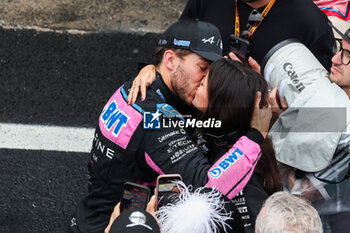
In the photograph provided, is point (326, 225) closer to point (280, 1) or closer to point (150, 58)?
point (280, 1)

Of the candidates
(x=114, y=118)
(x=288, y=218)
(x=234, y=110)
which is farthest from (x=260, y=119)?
(x=114, y=118)

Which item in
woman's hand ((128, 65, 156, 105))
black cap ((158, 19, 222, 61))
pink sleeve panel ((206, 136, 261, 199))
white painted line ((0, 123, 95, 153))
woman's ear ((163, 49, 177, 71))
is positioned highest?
black cap ((158, 19, 222, 61))

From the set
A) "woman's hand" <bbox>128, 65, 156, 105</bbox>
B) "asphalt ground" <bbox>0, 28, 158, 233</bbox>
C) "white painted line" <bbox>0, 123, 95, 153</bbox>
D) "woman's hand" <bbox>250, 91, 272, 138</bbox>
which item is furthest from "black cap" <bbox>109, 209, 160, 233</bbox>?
"white painted line" <bbox>0, 123, 95, 153</bbox>

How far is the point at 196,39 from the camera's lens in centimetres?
273

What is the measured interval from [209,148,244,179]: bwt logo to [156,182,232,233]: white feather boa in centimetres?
30

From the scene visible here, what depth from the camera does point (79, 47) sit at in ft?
17.6

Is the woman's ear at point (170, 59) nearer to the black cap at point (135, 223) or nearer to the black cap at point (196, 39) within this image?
the black cap at point (196, 39)

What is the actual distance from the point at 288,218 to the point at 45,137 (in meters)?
3.12

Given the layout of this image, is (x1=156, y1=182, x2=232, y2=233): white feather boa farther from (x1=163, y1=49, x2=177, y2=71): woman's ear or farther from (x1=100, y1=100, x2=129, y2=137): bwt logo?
(x1=163, y1=49, x2=177, y2=71): woman's ear

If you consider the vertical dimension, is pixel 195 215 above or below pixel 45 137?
above

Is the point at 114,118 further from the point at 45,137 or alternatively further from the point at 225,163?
the point at 45,137

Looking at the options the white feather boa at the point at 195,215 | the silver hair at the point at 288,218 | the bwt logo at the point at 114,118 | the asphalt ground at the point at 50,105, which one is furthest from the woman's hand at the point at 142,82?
the asphalt ground at the point at 50,105

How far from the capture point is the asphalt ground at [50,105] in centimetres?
388

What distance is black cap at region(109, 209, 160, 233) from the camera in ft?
5.83
